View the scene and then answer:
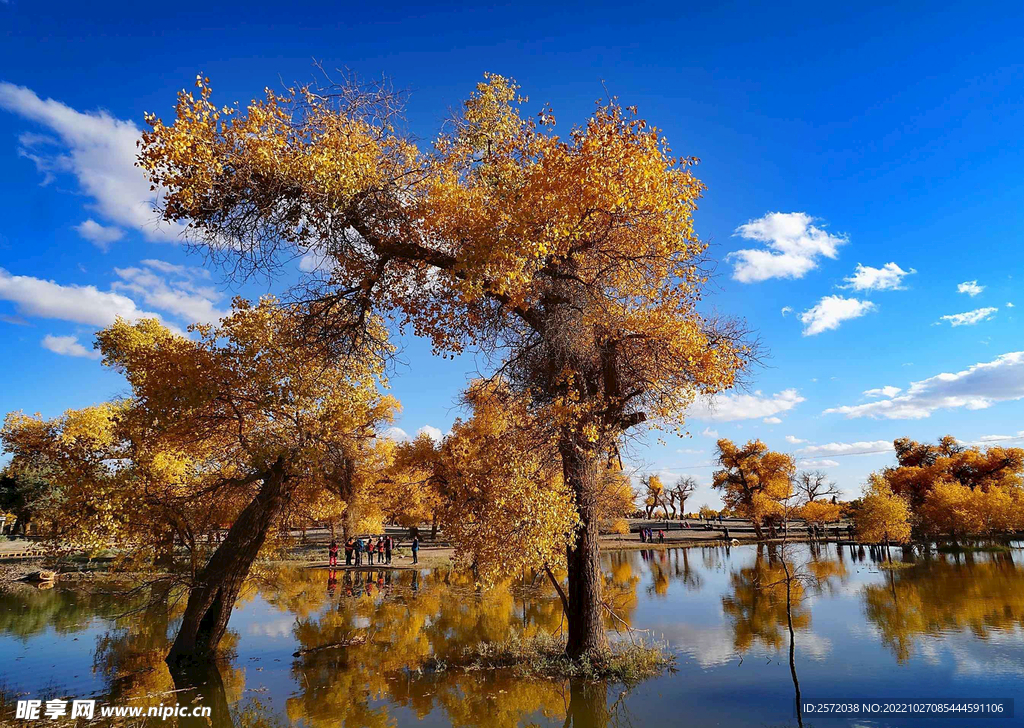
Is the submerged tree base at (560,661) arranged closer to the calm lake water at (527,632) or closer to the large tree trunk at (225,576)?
the calm lake water at (527,632)

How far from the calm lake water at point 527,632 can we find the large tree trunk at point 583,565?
1117 mm

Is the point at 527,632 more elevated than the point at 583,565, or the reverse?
the point at 583,565

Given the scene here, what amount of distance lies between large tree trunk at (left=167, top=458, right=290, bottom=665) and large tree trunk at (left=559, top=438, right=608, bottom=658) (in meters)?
7.53

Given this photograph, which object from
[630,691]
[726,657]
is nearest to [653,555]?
[726,657]

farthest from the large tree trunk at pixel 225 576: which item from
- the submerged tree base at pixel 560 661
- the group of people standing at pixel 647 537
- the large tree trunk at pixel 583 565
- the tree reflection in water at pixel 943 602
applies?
the group of people standing at pixel 647 537

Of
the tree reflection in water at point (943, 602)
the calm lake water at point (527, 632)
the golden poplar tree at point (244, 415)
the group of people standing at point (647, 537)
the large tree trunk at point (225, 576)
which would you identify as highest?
the golden poplar tree at point (244, 415)

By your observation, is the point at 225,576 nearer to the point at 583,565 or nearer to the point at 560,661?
the point at 560,661

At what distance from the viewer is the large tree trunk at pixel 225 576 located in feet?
42.6

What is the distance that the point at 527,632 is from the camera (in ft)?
53.9

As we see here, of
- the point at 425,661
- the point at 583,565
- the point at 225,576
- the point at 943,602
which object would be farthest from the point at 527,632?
the point at 943,602

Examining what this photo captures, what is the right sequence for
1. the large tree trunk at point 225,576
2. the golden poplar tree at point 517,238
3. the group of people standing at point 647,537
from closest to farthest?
the golden poplar tree at point 517,238 < the large tree trunk at point 225,576 < the group of people standing at point 647,537

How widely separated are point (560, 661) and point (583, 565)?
2.17 meters

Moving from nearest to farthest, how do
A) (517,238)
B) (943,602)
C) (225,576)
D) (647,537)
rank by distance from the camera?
(517,238), (225,576), (943,602), (647,537)

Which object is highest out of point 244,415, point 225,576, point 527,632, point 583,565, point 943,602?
point 244,415
